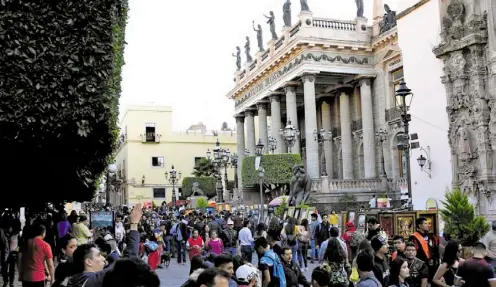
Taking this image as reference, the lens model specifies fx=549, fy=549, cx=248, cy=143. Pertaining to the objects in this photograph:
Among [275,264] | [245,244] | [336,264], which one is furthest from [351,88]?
[275,264]

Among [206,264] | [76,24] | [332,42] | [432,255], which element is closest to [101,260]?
[206,264]

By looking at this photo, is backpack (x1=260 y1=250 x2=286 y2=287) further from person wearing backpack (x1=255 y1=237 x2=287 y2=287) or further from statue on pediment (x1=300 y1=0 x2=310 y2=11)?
statue on pediment (x1=300 y1=0 x2=310 y2=11)

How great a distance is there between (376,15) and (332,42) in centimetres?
430

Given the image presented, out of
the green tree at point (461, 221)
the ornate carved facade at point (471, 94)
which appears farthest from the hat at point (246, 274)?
the ornate carved facade at point (471, 94)

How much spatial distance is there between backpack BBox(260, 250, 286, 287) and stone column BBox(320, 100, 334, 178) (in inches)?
1315

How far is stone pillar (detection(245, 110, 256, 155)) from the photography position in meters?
42.9

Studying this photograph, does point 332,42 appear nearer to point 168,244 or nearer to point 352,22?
point 352,22

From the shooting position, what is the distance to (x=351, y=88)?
3731 centimetres

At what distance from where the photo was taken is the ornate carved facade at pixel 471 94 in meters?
17.7

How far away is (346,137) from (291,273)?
30.9 m

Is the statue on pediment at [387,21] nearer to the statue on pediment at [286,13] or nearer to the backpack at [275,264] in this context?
the statue on pediment at [286,13]

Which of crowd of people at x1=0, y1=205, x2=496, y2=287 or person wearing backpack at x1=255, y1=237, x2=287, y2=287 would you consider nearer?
crowd of people at x1=0, y1=205, x2=496, y2=287

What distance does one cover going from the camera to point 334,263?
7027mm

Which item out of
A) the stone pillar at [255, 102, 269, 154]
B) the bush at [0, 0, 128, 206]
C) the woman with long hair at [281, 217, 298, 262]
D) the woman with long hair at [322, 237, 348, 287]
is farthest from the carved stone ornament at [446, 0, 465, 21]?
the stone pillar at [255, 102, 269, 154]
